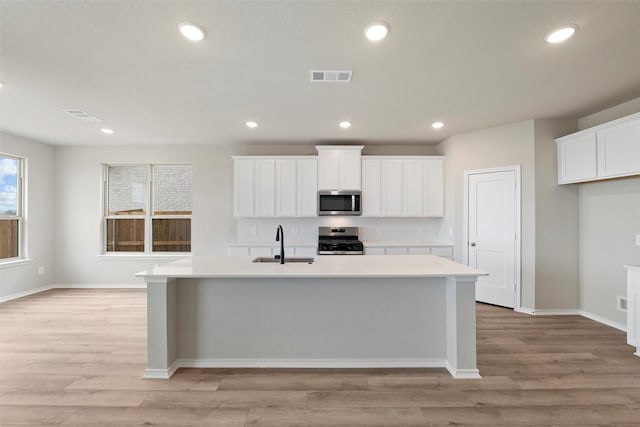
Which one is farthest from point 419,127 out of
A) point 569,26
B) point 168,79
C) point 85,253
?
point 85,253

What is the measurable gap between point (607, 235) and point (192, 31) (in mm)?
4763

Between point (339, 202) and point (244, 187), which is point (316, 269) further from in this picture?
point (244, 187)

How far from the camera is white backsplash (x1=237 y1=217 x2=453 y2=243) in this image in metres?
5.12

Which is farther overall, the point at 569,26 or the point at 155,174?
the point at 155,174

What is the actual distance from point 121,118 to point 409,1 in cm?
369

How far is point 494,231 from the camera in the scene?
4.11 meters

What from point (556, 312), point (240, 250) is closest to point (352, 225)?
point (240, 250)

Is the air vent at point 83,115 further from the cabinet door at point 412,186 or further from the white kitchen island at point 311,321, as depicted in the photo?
the cabinet door at point 412,186

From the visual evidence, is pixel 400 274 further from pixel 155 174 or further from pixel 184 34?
pixel 155 174

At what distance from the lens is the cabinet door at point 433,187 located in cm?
484

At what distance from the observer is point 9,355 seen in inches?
106

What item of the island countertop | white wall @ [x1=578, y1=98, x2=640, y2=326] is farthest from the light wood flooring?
the island countertop

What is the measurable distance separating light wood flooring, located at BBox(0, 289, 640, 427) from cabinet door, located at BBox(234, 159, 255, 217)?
230 centimetres

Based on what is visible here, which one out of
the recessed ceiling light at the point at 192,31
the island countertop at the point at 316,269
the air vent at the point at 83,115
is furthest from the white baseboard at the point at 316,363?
the air vent at the point at 83,115
